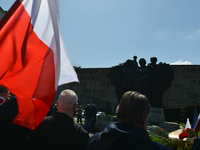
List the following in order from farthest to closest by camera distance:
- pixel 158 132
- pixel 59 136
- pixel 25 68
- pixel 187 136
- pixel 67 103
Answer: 1. pixel 158 132
2. pixel 187 136
3. pixel 25 68
4. pixel 67 103
5. pixel 59 136

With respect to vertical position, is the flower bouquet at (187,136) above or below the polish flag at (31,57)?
below

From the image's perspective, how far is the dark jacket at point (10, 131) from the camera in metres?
2.27

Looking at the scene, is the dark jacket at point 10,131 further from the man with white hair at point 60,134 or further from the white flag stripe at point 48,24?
the white flag stripe at point 48,24

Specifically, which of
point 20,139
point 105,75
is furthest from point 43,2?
point 105,75

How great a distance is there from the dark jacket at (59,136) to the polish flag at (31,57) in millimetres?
122

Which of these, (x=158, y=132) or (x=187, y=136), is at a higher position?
(x=187, y=136)

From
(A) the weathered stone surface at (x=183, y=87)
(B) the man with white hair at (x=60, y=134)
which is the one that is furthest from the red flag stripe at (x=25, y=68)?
(A) the weathered stone surface at (x=183, y=87)

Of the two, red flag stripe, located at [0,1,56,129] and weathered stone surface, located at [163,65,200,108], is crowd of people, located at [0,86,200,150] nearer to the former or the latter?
red flag stripe, located at [0,1,56,129]

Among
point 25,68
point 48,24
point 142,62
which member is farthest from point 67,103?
point 142,62

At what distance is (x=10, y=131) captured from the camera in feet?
7.60

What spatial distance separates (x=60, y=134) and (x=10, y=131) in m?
0.86

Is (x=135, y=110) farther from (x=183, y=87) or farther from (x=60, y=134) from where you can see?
(x=183, y=87)

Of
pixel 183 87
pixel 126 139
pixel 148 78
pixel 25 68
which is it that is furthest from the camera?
pixel 148 78

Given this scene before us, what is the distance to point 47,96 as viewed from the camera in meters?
2.16
